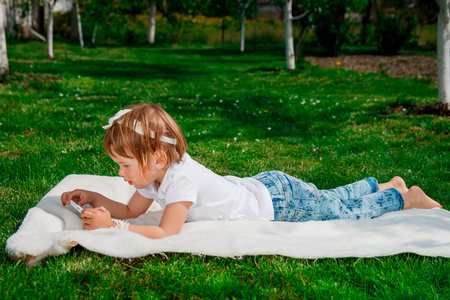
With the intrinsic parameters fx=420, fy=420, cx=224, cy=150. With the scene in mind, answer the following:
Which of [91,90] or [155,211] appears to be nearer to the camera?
[155,211]

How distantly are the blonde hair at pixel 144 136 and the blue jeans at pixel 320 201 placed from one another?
0.79 meters

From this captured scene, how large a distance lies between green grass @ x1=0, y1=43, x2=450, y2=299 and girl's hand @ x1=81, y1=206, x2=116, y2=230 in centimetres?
21

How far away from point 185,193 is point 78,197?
911 mm

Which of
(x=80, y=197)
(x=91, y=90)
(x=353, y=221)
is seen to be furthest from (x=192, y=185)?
(x=91, y=90)

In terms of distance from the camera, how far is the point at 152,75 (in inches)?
469

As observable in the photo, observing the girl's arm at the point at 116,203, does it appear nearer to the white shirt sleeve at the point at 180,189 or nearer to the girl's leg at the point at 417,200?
the white shirt sleeve at the point at 180,189

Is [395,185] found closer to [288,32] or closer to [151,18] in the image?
[288,32]

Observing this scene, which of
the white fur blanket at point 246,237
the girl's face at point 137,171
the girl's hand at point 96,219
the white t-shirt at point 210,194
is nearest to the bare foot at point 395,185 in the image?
the white fur blanket at point 246,237

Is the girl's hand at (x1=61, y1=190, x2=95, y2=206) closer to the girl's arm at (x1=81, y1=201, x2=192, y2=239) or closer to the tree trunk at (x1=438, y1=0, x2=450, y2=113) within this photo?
the girl's arm at (x1=81, y1=201, x2=192, y2=239)

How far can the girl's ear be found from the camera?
2.54 m

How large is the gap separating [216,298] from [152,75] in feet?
34.2

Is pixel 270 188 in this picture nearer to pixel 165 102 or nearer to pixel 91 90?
pixel 165 102

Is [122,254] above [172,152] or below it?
below

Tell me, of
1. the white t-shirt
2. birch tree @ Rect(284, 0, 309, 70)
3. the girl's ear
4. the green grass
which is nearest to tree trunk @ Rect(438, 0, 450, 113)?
the green grass
